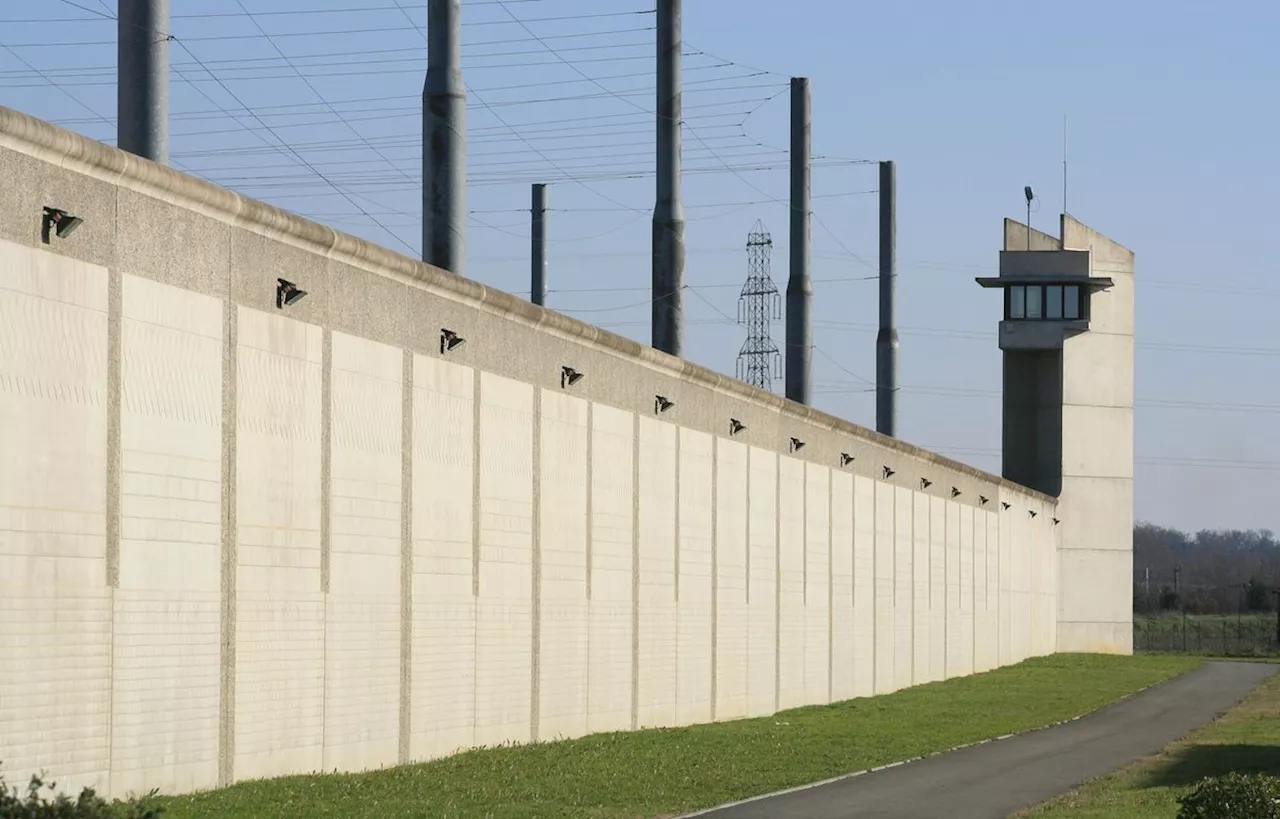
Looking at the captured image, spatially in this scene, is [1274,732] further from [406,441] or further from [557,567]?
[406,441]

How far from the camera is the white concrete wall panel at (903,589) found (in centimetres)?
4859

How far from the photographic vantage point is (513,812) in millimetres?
18062

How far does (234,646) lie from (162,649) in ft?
4.61

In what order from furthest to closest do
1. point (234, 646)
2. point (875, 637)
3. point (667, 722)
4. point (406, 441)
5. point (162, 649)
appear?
point (875, 637) → point (667, 722) → point (406, 441) → point (234, 646) → point (162, 649)

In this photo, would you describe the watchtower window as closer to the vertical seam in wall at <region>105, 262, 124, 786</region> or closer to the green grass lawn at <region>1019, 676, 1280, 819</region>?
the green grass lawn at <region>1019, 676, 1280, 819</region>

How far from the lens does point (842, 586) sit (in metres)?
43.5

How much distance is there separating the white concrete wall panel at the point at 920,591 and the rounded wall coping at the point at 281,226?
703 inches

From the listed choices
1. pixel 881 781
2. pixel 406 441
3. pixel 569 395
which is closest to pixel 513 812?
pixel 406 441

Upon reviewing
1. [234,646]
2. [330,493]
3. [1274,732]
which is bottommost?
[1274,732]

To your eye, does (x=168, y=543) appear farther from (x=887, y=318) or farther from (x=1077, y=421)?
(x=1077, y=421)

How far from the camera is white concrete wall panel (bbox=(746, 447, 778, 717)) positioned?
3669 cm

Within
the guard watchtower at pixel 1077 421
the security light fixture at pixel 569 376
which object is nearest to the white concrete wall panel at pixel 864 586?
the security light fixture at pixel 569 376

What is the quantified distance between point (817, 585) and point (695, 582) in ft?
28.6

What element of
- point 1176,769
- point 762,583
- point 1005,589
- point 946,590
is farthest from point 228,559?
point 1005,589
